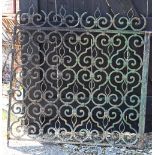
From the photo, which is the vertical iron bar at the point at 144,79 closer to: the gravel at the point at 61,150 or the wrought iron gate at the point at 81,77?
the wrought iron gate at the point at 81,77

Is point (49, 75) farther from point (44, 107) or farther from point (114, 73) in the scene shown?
point (114, 73)

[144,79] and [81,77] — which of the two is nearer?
[144,79]

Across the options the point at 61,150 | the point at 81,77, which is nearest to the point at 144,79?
the point at 81,77

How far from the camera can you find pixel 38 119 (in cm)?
489

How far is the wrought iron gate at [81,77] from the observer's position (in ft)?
15.0

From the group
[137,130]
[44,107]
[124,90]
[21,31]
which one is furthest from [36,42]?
[137,130]

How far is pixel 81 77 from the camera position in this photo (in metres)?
4.94

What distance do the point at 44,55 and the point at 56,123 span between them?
82 centimetres

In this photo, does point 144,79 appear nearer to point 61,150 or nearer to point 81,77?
point 81,77

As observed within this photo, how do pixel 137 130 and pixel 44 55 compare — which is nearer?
pixel 44 55

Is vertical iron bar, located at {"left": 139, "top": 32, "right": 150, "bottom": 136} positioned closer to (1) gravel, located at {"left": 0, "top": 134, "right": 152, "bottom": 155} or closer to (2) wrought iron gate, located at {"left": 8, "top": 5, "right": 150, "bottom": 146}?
(2) wrought iron gate, located at {"left": 8, "top": 5, "right": 150, "bottom": 146}

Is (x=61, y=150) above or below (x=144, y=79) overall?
below

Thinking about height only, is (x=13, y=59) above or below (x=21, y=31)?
below

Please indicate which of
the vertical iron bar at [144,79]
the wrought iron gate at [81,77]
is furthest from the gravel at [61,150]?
the vertical iron bar at [144,79]
